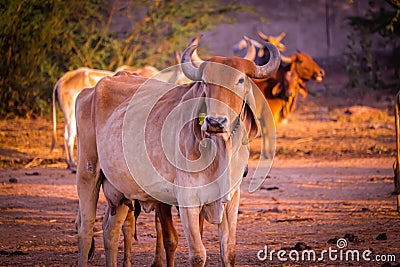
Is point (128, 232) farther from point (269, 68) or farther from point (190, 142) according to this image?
point (269, 68)

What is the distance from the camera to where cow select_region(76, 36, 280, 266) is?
4.81 m

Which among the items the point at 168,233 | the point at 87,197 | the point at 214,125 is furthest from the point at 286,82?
the point at 214,125

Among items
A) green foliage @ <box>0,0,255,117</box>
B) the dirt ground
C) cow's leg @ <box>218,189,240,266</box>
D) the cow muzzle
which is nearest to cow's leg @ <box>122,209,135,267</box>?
the dirt ground

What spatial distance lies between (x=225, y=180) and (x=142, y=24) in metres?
12.8

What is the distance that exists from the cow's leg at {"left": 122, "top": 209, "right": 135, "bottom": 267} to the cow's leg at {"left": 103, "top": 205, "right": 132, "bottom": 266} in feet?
0.28

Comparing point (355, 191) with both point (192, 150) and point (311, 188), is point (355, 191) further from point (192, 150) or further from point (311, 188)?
point (192, 150)

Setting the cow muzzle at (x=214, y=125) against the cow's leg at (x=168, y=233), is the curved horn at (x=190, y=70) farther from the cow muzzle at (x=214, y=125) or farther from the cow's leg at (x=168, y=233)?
the cow's leg at (x=168, y=233)

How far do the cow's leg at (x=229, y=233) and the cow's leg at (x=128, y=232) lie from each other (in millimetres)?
1161

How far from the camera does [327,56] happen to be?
77.6ft

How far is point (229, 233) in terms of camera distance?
198 inches

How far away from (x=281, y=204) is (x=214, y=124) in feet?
14.0

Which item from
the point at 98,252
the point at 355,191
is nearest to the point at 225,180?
the point at 98,252

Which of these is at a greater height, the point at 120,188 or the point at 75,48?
the point at 75,48

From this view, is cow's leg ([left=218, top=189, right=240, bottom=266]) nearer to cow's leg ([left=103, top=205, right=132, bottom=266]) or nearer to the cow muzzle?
the cow muzzle
